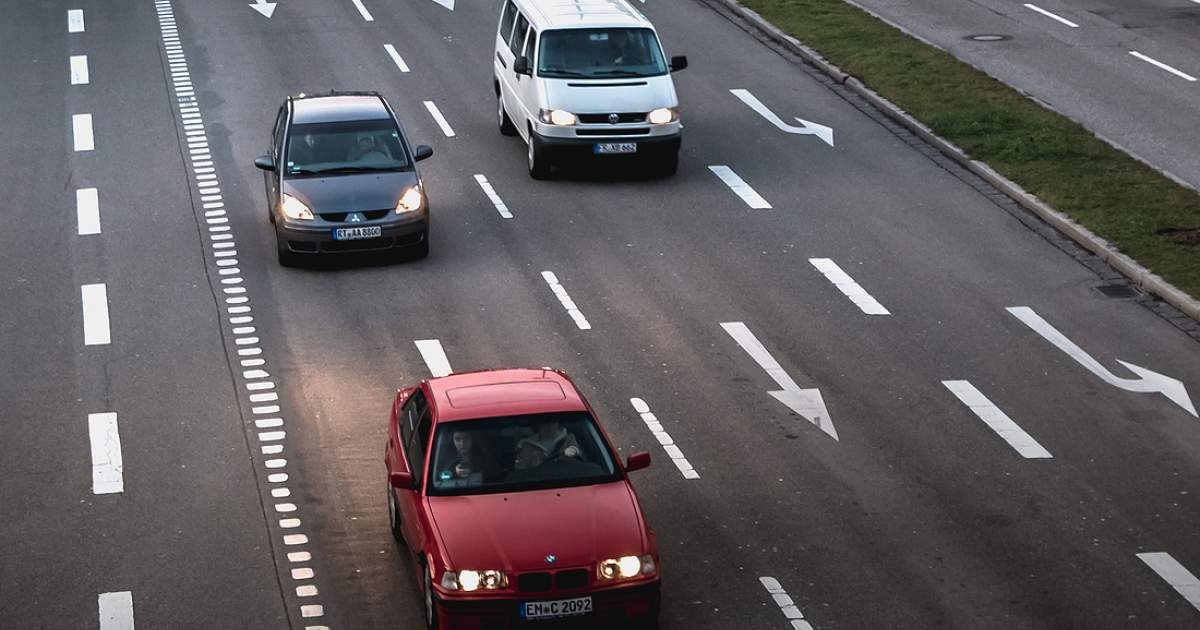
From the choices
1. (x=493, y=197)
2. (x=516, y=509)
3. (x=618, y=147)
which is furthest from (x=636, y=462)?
(x=618, y=147)

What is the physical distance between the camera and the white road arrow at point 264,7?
37750mm

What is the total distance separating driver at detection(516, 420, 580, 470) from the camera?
44.9ft

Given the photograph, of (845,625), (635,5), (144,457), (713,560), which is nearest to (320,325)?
(144,457)

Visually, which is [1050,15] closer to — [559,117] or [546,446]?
[559,117]

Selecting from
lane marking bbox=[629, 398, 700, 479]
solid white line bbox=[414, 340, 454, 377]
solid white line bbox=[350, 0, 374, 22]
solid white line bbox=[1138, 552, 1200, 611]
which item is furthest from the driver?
→ solid white line bbox=[350, 0, 374, 22]

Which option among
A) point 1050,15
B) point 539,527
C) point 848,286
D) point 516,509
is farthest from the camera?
point 1050,15

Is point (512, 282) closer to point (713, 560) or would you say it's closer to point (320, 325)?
point (320, 325)

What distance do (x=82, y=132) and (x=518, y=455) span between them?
56.9 feet

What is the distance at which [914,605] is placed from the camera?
45.7 feet

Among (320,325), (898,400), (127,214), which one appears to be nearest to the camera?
(898,400)

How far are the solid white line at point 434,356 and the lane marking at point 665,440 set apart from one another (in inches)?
83.6

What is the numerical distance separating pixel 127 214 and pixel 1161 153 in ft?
49.8

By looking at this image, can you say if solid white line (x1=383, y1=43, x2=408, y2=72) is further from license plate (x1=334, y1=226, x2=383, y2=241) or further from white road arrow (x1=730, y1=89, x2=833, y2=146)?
license plate (x1=334, y1=226, x2=383, y2=241)

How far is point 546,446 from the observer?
1378 cm
